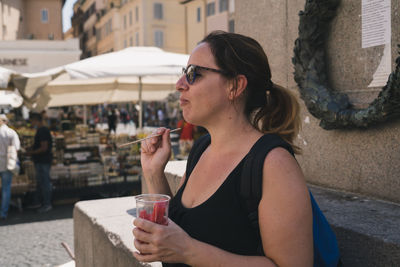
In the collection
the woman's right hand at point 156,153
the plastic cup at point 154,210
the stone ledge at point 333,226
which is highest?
the woman's right hand at point 156,153

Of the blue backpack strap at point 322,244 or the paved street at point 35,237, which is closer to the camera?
the blue backpack strap at point 322,244

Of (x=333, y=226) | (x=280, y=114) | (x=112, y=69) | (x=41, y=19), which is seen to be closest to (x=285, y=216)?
(x=280, y=114)

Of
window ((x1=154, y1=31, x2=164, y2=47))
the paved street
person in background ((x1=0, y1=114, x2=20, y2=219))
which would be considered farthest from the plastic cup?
window ((x1=154, y1=31, x2=164, y2=47))

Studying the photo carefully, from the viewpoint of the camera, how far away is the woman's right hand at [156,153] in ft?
6.74

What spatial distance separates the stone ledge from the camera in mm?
1826

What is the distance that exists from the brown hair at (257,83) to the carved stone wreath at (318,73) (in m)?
0.88

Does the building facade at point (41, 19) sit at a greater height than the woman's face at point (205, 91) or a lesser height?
greater

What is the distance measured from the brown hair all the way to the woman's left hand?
57 cm

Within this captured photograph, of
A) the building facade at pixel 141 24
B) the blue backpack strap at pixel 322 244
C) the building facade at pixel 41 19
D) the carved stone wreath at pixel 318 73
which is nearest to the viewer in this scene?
the blue backpack strap at pixel 322 244

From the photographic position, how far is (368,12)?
8.29ft

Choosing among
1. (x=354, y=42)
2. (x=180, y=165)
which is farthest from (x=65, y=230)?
(x=354, y=42)

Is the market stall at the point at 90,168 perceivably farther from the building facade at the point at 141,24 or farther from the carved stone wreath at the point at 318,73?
the building facade at the point at 141,24

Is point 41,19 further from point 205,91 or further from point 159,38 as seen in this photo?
point 205,91

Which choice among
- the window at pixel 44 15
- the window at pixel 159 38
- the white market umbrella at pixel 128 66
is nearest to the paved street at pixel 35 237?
the white market umbrella at pixel 128 66
